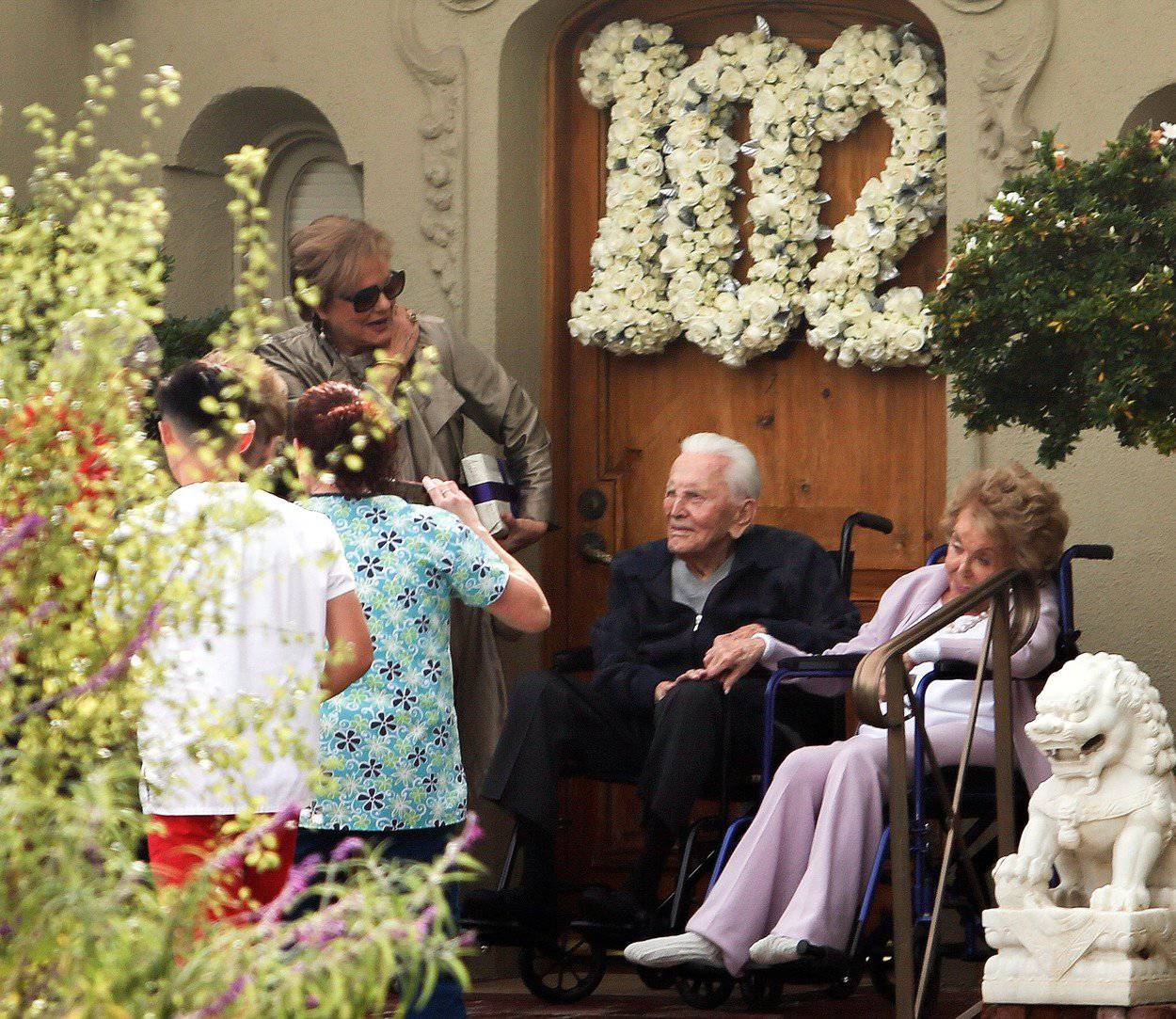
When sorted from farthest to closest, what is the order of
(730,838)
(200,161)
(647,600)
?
(200,161) < (647,600) < (730,838)

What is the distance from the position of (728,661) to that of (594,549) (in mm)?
1387

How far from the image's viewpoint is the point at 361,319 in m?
5.66

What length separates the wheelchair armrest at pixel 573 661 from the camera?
217 inches

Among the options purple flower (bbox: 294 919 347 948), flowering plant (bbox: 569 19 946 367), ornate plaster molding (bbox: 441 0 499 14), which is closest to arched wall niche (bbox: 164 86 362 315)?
ornate plaster molding (bbox: 441 0 499 14)

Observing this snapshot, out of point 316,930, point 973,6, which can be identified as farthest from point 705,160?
point 316,930

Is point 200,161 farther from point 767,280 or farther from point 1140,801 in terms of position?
point 1140,801

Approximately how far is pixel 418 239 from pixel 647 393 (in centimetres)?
82

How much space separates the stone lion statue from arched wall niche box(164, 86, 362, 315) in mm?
3488

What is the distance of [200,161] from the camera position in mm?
6945

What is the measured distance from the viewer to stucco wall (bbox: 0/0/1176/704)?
18.3 ft

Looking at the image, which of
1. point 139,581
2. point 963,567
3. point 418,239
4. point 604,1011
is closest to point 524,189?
point 418,239

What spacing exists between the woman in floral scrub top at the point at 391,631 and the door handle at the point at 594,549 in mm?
2576

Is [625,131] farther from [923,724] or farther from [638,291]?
[923,724]

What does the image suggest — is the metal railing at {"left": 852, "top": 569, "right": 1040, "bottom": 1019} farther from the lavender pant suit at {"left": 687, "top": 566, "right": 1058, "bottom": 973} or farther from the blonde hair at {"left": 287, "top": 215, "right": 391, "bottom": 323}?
the blonde hair at {"left": 287, "top": 215, "right": 391, "bottom": 323}
